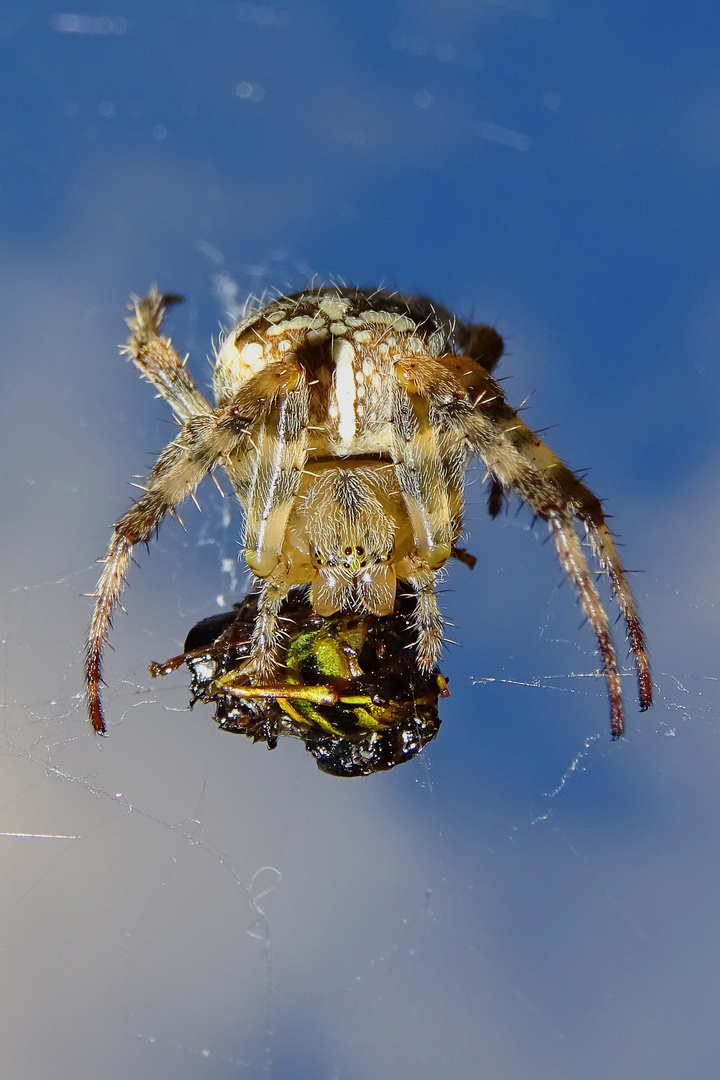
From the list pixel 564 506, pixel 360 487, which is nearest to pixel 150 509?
pixel 360 487

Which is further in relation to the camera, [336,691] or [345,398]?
[345,398]

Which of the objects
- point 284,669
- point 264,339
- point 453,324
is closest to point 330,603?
point 284,669

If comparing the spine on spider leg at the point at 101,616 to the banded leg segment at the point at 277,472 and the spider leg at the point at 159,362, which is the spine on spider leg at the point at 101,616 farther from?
the spider leg at the point at 159,362

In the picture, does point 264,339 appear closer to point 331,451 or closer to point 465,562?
point 331,451

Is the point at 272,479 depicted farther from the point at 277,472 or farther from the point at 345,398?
the point at 345,398

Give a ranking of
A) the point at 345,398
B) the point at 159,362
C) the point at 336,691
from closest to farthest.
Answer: the point at 336,691 → the point at 345,398 → the point at 159,362

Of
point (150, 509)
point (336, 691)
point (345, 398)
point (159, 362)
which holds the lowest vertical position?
point (336, 691)

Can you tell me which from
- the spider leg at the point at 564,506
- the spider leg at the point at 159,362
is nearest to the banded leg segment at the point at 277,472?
the spider leg at the point at 564,506
